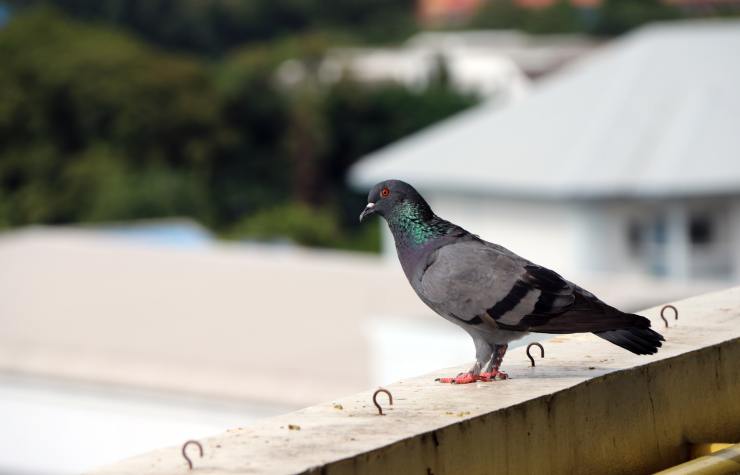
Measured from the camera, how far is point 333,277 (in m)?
28.3

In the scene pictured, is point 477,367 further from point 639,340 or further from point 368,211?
point 368,211

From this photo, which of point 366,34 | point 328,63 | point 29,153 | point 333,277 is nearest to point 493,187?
point 333,277

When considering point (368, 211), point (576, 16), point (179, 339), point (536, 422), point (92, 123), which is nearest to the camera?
point (536, 422)

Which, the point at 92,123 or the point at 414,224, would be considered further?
the point at 92,123

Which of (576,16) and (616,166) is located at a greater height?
(576,16)

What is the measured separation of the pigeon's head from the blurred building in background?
25838 mm

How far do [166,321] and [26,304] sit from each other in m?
3.40

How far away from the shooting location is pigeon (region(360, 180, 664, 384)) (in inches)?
215

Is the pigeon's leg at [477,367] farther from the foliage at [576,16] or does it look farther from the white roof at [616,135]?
the foliage at [576,16]

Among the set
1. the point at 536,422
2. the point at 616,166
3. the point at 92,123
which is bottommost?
the point at 536,422

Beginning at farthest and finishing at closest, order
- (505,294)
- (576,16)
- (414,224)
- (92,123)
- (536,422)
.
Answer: (576,16)
(92,123)
(414,224)
(505,294)
(536,422)

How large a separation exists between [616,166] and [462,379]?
28.0 metres

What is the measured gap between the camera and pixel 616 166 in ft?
108

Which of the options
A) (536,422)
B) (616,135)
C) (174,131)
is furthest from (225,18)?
(536,422)
